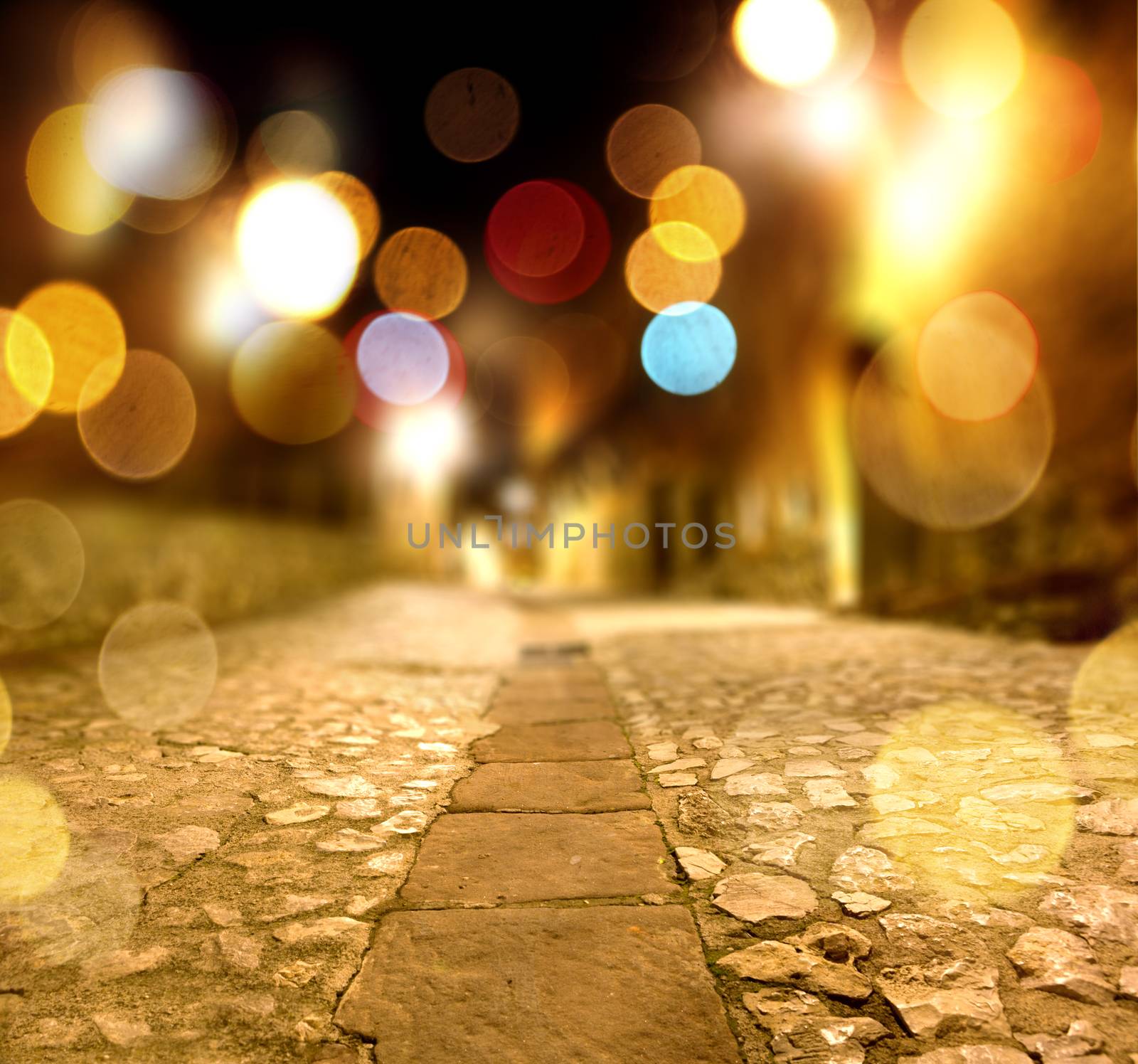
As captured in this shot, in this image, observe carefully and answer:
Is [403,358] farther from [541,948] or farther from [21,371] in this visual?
[541,948]

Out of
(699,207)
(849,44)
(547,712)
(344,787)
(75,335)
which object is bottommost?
(547,712)

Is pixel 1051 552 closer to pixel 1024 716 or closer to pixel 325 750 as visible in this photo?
pixel 1024 716

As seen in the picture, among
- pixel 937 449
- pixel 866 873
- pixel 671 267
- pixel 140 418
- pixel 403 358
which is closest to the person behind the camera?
pixel 866 873

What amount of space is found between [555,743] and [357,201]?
7.71 meters

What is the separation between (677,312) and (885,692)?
9.81 meters

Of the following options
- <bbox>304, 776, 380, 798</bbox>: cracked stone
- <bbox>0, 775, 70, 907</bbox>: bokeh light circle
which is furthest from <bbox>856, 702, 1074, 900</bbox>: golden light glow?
<bbox>0, 775, 70, 907</bbox>: bokeh light circle

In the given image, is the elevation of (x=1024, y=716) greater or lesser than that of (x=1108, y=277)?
lesser

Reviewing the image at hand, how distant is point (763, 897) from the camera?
1.66 metres

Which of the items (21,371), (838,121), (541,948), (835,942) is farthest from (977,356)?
(21,371)

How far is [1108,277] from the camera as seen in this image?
4934 millimetres

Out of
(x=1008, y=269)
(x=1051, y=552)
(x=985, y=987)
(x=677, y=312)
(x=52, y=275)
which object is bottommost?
(x=985, y=987)

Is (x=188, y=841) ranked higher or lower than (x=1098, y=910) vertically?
lower

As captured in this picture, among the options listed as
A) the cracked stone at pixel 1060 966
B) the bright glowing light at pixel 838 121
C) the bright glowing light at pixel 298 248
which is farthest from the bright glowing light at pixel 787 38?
the cracked stone at pixel 1060 966

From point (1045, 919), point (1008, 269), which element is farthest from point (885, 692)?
point (1008, 269)
